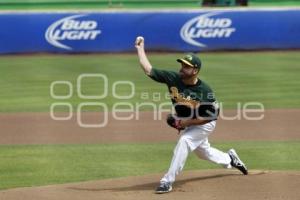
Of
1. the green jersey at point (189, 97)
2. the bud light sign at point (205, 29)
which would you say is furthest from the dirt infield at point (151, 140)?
the bud light sign at point (205, 29)

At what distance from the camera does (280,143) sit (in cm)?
887

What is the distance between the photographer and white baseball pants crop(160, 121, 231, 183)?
6137 mm

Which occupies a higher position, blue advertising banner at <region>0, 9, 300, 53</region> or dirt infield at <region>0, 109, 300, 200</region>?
dirt infield at <region>0, 109, 300, 200</region>

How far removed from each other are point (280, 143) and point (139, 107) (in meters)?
3.42

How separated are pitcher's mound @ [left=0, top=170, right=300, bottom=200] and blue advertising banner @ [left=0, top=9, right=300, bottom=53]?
1145 centimetres

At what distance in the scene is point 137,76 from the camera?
49.9ft

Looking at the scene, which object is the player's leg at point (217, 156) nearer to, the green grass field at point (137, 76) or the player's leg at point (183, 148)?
the player's leg at point (183, 148)

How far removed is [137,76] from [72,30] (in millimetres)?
3568

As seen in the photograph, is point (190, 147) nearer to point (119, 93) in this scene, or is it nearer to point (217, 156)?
point (217, 156)

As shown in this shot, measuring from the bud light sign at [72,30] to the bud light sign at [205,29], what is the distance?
2.17 m

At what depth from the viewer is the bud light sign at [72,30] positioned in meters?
18.1

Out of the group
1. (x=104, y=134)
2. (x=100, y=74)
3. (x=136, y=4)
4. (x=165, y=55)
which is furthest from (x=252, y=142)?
(x=136, y=4)

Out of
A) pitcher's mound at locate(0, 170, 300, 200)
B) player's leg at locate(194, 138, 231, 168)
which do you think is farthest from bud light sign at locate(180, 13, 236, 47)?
player's leg at locate(194, 138, 231, 168)

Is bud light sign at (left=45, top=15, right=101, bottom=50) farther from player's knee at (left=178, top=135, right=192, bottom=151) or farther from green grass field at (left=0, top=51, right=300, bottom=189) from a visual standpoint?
player's knee at (left=178, top=135, right=192, bottom=151)
